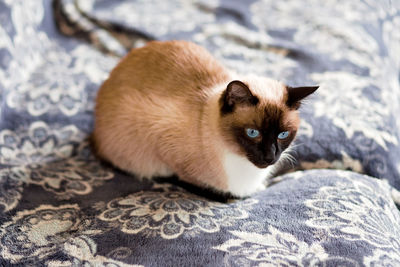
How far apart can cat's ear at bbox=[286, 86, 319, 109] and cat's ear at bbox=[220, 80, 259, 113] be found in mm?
100

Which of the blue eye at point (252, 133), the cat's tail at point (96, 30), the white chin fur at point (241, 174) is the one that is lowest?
the white chin fur at point (241, 174)

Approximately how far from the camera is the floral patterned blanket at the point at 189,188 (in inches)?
34.2

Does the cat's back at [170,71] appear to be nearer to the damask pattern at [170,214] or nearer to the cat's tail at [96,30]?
the damask pattern at [170,214]

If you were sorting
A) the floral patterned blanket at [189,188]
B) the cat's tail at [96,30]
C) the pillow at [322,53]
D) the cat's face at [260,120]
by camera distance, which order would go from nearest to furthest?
the floral patterned blanket at [189,188]
the cat's face at [260,120]
the pillow at [322,53]
the cat's tail at [96,30]

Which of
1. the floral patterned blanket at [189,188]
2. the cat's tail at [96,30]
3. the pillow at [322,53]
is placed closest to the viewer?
the floral patterned blanket at [189,188]

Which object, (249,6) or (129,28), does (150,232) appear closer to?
(129,28)

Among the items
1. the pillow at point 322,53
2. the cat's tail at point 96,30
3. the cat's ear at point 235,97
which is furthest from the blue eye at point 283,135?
the cat's tail at point 96,30

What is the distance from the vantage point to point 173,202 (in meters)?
1.03

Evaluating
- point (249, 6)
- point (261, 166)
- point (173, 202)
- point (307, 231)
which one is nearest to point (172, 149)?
point (173, 202)

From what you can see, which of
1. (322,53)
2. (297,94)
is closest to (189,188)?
(297,94)

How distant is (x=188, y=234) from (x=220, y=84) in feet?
1.54

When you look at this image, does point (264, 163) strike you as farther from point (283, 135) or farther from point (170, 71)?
point (170, 71)

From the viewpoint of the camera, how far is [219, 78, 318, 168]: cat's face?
0.98 metres

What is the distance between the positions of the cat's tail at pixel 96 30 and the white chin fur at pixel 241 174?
30.2 inches
